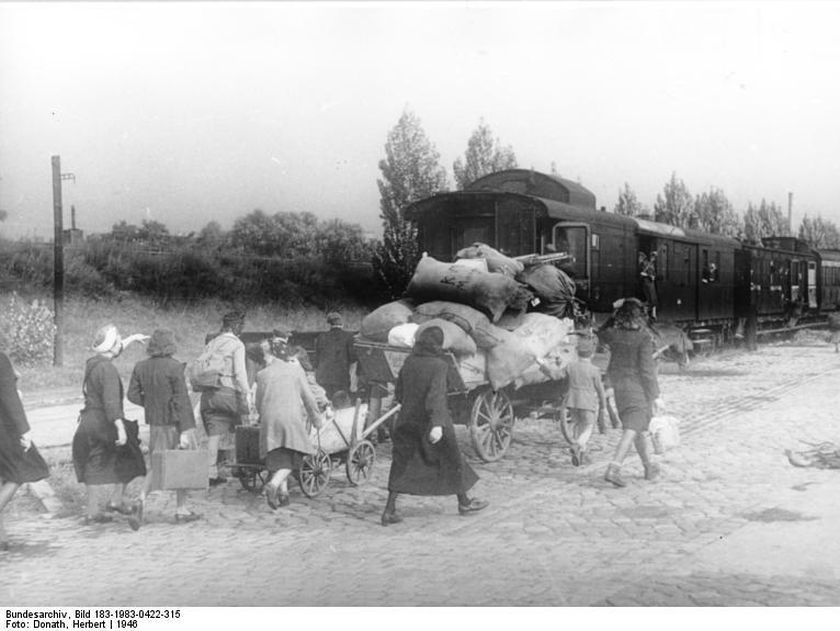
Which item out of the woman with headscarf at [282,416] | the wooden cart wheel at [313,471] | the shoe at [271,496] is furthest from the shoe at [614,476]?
the shoe at [271,496]

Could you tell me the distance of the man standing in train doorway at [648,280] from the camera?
1594cm

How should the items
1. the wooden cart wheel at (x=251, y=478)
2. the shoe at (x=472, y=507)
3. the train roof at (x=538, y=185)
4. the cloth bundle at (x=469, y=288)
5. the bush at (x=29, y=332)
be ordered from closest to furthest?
the shoe at (x=472, y=507) → the wooden cart wheel at (x=251, y=478) → the cloth bundle at (x=469, y=288) → the bush at (x=29, y=332) → the train roof at (x=538, y=185)

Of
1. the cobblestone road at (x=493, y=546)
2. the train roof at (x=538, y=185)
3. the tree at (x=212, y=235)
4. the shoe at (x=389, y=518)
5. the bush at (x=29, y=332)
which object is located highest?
the train roof at (x=538, y=185)

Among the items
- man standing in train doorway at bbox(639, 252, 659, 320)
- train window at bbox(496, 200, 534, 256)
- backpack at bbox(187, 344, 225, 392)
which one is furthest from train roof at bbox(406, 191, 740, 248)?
backpack at bbox(187, 344, 225, 392)

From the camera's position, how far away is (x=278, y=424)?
721cm

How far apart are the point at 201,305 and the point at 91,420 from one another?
5.28 metres

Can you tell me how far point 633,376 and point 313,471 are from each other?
2.87 m

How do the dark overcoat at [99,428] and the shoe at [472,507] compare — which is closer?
the dark overcoat at [99,428]

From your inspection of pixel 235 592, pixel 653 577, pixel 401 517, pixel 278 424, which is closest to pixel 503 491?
pixel 401 517

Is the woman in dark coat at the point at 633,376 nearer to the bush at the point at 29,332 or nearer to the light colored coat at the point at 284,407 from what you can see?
the light colored coat at the point at 284,407

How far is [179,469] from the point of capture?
6859mm

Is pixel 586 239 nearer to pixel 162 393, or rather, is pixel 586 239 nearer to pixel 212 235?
pixel 212 235

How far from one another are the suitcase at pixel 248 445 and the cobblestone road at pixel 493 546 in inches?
13.7

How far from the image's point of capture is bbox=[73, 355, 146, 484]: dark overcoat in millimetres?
6801
